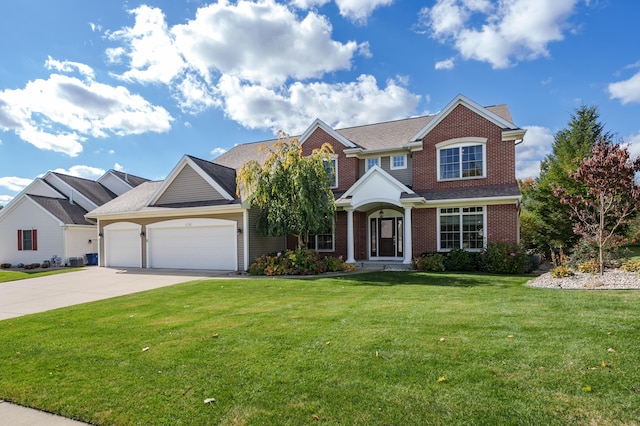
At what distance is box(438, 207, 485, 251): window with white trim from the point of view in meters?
16.4

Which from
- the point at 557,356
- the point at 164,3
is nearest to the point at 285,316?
the point at 557,356

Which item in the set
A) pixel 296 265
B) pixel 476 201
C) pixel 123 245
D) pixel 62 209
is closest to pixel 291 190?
pixel 296 265

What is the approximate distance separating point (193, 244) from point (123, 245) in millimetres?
5087

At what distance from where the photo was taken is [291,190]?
1513 cm

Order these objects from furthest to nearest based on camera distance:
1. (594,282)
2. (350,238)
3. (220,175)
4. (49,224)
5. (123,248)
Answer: (49,224), (123,248), (220,175), (350,238), (594,282)

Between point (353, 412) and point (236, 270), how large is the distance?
1392cm

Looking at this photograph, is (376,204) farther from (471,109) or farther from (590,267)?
(590,267)

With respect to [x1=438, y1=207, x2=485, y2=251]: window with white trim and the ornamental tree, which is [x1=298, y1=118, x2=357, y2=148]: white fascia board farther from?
[x1=438, y1=207, x2=485, y2=251]: window with white trim

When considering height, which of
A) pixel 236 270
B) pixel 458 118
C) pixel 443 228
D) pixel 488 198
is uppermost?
pixel 458 118

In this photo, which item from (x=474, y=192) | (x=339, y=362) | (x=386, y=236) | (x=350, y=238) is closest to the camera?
(x=339, y=362)

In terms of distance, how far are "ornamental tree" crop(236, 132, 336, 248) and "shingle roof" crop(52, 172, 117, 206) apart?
17.7 m

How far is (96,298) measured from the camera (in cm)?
1073

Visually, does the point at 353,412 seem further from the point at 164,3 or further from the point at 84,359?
the point at 164,3

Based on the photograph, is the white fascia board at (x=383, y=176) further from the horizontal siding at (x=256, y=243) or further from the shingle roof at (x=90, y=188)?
the shingle roof at (x=90, y=188)
